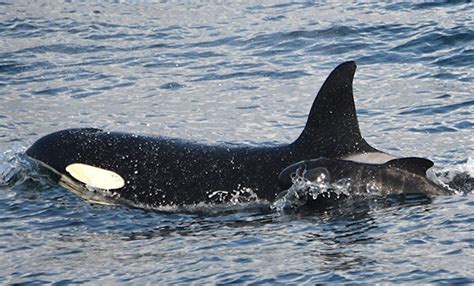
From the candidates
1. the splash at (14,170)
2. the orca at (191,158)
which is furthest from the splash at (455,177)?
the splash at (14,170)

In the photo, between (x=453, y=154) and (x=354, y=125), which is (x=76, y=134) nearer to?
(x=354, y=125)

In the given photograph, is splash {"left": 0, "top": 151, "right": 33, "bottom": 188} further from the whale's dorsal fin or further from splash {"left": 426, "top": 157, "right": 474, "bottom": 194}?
splash {"left": 426, "top": 157, "right": 474, "bottom": 194}

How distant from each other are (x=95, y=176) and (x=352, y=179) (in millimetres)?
3200

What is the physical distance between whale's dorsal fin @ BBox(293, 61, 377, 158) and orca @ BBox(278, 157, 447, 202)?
0.25 metres

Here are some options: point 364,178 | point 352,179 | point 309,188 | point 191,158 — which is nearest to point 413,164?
point 364,178

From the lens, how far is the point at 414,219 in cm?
1095

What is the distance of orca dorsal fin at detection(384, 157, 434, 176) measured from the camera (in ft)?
37.9

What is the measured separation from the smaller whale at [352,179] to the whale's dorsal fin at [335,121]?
219 millimetres

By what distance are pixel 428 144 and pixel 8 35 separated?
13243mm

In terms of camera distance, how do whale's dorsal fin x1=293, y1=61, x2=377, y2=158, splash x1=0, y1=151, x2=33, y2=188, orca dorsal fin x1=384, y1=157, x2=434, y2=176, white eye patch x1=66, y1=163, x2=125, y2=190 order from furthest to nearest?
splash x1=0, y1=151, x2=33, y2=188 → white eye patch x1=66, y1=163, x2=125, y2=190 → whale's dorsal fin x1=293, y1=61, x2=377, y2=158 → orca dorsal fin x1=384, y1=157, x2=434, y2=176

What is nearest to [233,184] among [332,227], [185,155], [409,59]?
[185,155]

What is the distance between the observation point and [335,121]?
11.9 metres

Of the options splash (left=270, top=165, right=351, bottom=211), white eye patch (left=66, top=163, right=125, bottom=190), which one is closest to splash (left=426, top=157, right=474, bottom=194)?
splash (left=270, top=165, right=351, bottom=211)

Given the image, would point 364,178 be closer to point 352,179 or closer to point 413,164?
point 352,179
